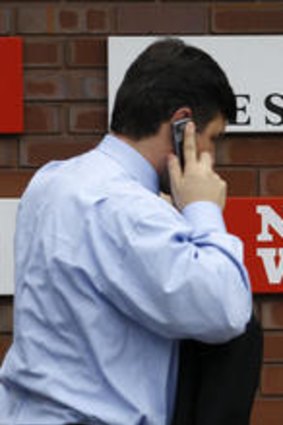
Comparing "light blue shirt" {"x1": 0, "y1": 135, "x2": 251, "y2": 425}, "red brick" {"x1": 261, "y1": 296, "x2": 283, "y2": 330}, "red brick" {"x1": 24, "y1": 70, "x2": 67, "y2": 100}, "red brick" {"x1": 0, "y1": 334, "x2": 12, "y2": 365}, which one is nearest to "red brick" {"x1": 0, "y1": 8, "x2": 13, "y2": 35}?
"red brick" {"x1": 24, "y1": 70, "x2": 67, "y2": 100}

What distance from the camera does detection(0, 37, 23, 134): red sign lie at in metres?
3.89

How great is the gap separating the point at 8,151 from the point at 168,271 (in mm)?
1918

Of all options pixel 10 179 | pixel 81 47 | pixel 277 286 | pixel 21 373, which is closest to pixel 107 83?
pixel 81 47

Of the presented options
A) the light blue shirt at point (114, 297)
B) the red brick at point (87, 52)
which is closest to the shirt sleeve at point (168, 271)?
the light blue shirt at point (114, 297)

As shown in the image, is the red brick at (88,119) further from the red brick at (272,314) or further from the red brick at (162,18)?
the red brick at (272,314)

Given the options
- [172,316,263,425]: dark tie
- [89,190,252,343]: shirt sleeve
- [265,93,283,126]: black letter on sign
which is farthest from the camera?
[265,93,283,126]: black letter on sign

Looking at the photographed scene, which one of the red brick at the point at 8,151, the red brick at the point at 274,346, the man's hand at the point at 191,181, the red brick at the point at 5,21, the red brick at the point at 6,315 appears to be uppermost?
the red brick at the point at 5,21

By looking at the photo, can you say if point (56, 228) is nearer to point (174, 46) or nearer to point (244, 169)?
point (174, 46)

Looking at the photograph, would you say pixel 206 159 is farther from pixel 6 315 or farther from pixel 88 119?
pixel 6 315

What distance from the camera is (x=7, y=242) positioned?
392 cm

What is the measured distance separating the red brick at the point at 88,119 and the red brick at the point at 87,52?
0.15m

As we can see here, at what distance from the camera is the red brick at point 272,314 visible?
12.9ft

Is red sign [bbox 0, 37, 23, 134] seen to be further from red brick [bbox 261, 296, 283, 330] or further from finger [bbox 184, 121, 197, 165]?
finger [bbox 184, 121, 197, 165]

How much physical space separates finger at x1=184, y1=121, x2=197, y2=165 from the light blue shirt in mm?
94
